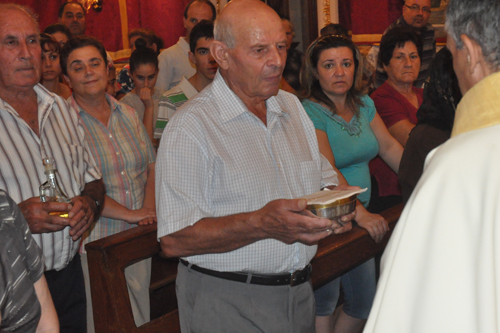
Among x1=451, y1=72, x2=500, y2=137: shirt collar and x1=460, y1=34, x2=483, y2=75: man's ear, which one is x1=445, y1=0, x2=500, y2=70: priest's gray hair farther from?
x1=451, y1=72, x2=500, y2=137: shirt collar

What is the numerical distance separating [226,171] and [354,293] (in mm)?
Result: 1623

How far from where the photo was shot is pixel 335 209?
1908 millimetres

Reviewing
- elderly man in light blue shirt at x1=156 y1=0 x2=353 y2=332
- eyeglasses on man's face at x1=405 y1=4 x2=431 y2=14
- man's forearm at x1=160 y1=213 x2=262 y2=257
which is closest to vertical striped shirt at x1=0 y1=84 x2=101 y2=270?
elderly man in light blue shirt at x1=156 y1=0 x2=353 y2=332

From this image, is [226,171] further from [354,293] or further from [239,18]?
[354,293]

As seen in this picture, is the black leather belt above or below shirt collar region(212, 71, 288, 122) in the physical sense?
below

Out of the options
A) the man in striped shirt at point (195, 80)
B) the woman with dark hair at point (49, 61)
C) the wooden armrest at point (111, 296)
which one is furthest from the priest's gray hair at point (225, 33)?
the woman with dark hair at point (49, 61)

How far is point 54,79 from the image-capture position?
4230 millimetres

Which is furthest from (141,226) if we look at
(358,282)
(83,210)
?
(358,282)

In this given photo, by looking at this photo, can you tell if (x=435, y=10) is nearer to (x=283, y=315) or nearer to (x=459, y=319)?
(x=283, y=315)

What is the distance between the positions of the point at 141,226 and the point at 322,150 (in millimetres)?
1043

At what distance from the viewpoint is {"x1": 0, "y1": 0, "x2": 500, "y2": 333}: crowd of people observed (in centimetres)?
120

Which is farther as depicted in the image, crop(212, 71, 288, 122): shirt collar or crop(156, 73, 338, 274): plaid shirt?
crop(212, 71, 288, 122): shirt collar

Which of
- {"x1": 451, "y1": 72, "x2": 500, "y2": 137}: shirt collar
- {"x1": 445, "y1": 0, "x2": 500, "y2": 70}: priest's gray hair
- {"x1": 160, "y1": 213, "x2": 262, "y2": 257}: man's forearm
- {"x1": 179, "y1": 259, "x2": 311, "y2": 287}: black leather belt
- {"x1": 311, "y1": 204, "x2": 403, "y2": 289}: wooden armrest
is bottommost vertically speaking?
{"x1": 311, "y1": 204, "x2": 403, "y2": 289}: wooden armrest

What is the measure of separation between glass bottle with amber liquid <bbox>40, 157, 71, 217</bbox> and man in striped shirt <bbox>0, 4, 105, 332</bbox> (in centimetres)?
4
